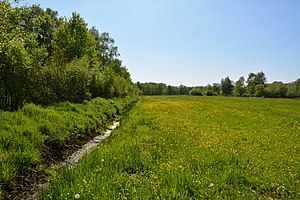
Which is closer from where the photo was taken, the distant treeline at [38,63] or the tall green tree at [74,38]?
the distant treeline at [38,63]

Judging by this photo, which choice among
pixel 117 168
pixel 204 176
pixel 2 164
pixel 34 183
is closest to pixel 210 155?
pixel 204 176

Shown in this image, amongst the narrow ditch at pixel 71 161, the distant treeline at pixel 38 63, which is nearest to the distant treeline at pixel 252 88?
the distant treeline at pixel 38 63

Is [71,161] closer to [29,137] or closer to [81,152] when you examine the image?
[81,152]

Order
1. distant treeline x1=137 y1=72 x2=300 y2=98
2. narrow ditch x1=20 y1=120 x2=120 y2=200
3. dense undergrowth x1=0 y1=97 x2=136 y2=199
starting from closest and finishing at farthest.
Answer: narrow ditch x1=20 y1=120 x2=120 y2=200, dense undergrowth x1=0 y1=97 x2=136 y2=199, distant treeline x1=137 y1=72 x2=300 y2=98

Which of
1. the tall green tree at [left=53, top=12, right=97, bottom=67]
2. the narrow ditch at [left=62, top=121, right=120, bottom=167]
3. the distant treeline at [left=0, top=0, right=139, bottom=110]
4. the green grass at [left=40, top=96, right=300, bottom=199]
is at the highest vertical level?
the tall green tree at [left=53, top=12, right=97, bottom=67]

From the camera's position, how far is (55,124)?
11.3 m

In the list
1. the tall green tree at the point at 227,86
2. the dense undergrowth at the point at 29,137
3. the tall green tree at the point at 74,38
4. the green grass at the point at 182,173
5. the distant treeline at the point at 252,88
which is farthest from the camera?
the tall green tree at the point at 227,86

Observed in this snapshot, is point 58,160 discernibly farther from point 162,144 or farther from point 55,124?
point 162,144

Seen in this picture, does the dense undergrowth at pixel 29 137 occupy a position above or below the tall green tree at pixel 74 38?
below

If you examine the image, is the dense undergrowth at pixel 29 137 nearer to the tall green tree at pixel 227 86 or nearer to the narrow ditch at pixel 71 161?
the narrow ditch at pixel 71 161

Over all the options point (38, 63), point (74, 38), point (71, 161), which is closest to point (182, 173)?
point (71, 161)

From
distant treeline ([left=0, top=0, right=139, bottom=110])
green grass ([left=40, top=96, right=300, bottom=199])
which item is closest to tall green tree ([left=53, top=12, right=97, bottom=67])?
distant treeline ([left=0, top=0, right=139, bottom=110])

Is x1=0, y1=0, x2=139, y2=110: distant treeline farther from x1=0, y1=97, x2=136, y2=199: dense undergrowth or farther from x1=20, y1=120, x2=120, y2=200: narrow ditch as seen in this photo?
x1=20, y1=120, x2=120, y2=200: narrow ditch

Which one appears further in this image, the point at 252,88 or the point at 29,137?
the point at 252,88
